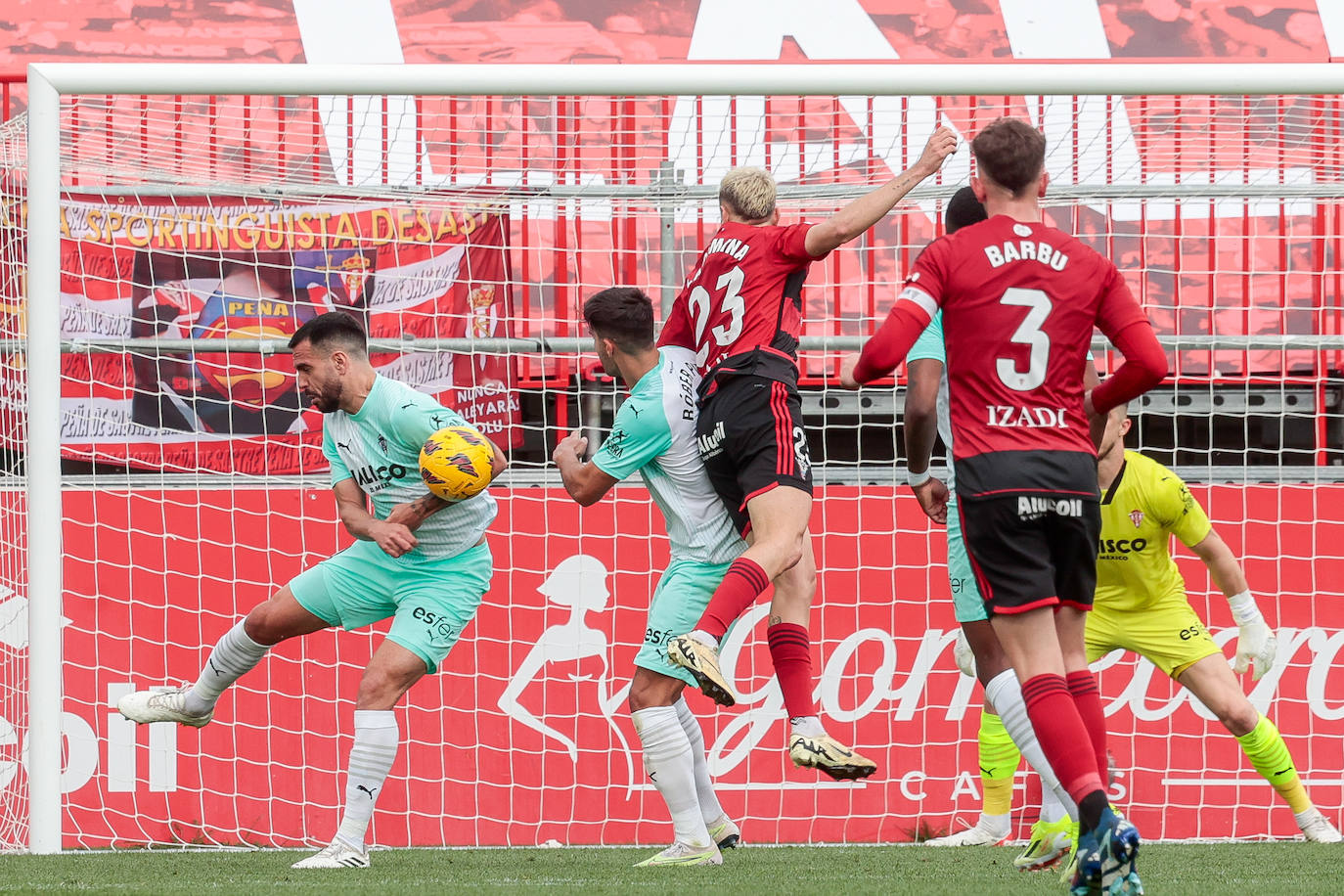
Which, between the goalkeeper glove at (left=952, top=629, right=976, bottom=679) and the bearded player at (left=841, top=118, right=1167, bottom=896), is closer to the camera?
the bearded player at (left=841, top=118, right=1167, bottom=896)

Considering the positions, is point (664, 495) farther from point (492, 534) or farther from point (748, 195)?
point (492, 534)

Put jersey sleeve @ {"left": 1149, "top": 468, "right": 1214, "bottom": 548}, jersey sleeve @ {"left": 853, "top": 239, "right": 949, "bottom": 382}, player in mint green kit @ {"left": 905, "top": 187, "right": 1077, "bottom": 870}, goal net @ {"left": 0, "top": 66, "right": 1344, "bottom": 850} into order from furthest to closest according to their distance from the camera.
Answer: goal net @ {"left": 0, "top": 66, "right": 1344, "bottom": 850}
jersey sleeve @ {"left": 1149, "top": 468, "right": 1214, "bottom": 548}
player in mint green kit @ {"left": 905, "top": 187, "right": 1077, "bottom": 870}
jersey sleeve @ {"left": 853, "top": 239, "right": 949, "bottom": 382}

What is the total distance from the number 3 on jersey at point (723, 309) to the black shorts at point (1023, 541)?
129cm

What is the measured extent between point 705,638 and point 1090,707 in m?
1.00

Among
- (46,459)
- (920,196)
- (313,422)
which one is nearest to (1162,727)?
(920,196)

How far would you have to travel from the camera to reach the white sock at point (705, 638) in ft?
13.6

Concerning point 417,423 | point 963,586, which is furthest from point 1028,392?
point 417,423

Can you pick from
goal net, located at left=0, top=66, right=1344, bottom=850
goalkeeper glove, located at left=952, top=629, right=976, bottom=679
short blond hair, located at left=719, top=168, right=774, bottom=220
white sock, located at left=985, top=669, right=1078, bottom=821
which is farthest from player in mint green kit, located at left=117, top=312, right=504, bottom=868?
goalkeeper glove, located at left=952, top=629, right=976, bottom=679

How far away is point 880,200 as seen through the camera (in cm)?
460

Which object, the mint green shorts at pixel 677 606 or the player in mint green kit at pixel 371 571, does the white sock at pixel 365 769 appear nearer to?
the player in mint green kit at pixel 371 571

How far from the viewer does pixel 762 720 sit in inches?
267

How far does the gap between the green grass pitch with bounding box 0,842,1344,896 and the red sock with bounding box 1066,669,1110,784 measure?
37 cm

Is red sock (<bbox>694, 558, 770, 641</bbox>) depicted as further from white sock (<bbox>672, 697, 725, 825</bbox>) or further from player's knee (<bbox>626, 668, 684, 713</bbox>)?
white sock (<bbox>672, 697, 725, 825</bbox>)

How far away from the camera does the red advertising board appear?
6.73 meters
